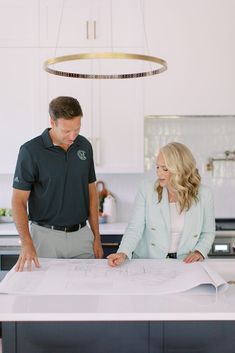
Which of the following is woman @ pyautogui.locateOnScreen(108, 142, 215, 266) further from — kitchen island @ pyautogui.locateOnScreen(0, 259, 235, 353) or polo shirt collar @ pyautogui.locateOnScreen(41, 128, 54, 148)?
kitchen island @ pyautogui.locateOnScreen(0, 259, 235, 353)

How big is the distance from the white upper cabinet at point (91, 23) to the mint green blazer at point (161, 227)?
1669 millimetres

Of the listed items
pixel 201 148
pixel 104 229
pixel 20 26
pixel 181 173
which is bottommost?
pixel 104 229

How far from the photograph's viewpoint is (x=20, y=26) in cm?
366

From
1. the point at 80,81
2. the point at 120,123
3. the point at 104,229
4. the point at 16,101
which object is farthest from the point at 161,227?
the point at 16,101

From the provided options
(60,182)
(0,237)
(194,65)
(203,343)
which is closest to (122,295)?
(203,343)

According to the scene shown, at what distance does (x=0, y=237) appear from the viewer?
3.50m

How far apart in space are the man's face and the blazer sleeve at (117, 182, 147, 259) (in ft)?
1.39

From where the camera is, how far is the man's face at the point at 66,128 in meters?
2.32

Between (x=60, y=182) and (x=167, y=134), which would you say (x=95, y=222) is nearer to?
(x=60, y=182)

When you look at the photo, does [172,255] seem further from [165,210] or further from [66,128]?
[66,128]

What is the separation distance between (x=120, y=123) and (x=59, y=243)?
1.43 metres

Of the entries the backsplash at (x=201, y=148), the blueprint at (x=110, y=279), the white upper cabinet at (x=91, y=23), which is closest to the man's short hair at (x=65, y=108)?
the blueprint at (x=110, y=279)

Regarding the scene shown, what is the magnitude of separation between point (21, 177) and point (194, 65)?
1863 millimetres

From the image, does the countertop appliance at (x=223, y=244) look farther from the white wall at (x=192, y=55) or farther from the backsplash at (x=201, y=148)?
the white wall at (x=192, y=55)
